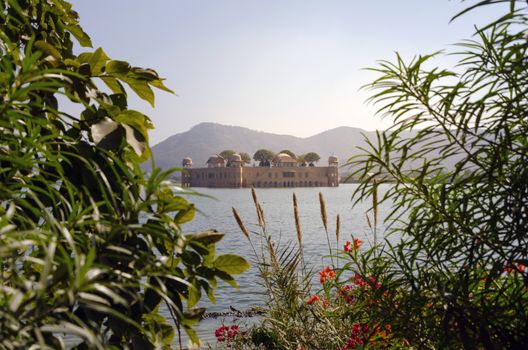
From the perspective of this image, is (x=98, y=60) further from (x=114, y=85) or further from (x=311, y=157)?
(x=311, y=157)

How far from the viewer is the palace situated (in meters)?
128

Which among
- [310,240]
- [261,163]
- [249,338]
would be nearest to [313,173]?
[261,163]

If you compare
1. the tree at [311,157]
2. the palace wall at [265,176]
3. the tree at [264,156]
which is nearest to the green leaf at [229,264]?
the palace wall at [265,176]

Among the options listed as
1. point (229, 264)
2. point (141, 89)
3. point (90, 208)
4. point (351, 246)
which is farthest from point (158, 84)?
point (351, 246)

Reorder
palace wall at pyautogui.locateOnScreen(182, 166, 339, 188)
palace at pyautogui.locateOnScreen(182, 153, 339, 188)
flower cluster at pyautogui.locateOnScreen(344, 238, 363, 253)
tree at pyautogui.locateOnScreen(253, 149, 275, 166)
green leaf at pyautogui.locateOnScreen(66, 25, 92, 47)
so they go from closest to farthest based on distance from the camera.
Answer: green leaf at pyautogui.locateOnScreen(66, 25, 92, 47)
flower cluster at pyautogui.locateOnScreen(344, 238, 363, 253)
palace wall at pyautogui.locateOnScreen(182, 166, 339, 188)
palace at pyautogui.locateOnScreen(182, 153, 339, 188)
tree at pyautogui.locateOnScreen(253, 149, 275, 166)

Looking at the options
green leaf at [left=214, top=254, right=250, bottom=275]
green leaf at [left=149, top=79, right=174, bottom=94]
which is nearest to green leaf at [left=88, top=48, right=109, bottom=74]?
green leaf at [left=149, top=79, right=174, bottom=94]

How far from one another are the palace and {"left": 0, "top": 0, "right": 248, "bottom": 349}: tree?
124065 millimetres

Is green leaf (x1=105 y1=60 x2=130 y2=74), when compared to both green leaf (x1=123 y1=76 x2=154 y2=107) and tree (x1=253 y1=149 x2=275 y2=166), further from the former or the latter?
tree (x1=253 y1=149 x2=275 y2=166)

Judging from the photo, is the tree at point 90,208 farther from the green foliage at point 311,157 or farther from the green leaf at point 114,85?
the green foliage at point 311,157

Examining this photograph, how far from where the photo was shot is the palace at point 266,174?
5025 inches

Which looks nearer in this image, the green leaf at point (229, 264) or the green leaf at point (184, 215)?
the green leaf at point (184, 215)

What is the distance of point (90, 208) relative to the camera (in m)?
1.17

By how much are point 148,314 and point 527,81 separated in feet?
4.98

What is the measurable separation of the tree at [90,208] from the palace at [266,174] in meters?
124
